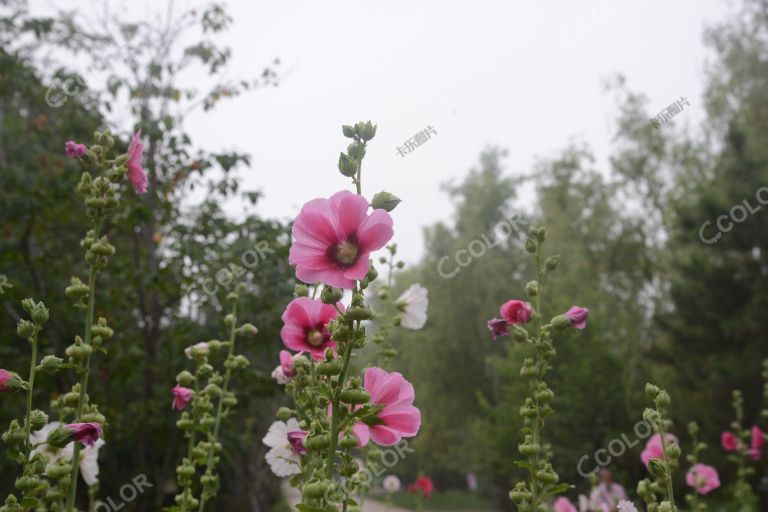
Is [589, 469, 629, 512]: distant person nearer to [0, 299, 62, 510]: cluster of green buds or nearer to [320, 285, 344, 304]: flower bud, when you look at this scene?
[320, 285, 344, 304]: flower bud

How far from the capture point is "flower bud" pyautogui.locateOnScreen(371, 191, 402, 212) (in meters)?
1.26

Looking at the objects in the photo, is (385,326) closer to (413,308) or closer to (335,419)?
(413,308)

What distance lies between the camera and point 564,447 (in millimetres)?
12062

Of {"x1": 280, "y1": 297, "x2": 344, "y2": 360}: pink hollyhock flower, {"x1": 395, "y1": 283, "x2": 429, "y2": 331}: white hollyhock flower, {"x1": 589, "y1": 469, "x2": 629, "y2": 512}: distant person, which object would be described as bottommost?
{"x1": 589, "y1": 469, "x2": 629, "y2": 512}: distant person

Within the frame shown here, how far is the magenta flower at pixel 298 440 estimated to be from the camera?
5.41ft

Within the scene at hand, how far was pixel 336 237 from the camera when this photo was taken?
1.28 metres

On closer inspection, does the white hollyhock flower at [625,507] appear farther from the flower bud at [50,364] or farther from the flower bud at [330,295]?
the flower bud at [50,364]

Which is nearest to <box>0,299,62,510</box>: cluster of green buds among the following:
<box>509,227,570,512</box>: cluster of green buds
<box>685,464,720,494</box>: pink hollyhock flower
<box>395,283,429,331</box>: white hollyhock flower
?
<box>509,227,570,512</box>: cluster of green buds

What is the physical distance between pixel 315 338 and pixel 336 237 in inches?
13.7

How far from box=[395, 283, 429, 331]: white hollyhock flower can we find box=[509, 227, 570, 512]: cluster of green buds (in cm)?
58

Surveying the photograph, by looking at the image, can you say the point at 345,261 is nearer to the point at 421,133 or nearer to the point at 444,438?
the point at 421,133

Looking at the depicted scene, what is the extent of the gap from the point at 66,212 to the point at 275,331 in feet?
6.87

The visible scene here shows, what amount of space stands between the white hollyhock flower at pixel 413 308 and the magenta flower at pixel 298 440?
0.82 m

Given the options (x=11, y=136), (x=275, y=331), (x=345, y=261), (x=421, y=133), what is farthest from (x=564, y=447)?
(x=345, y=261)
